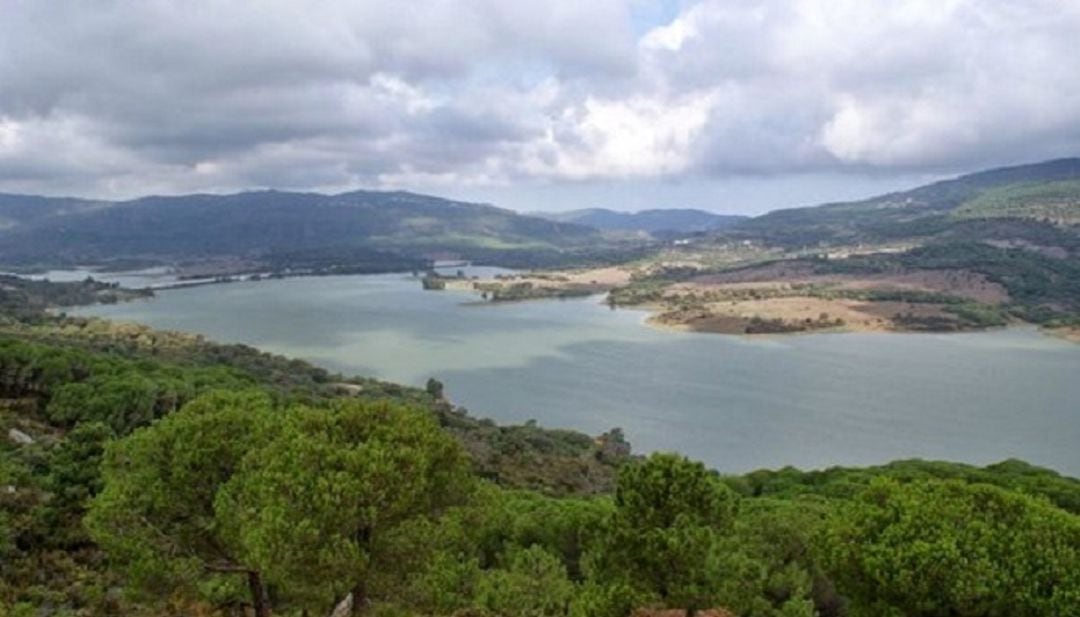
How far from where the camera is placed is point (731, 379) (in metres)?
93.3

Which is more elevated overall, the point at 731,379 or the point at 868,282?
the point at 868,282

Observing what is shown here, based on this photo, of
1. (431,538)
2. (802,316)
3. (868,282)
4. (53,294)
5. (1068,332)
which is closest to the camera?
(431,538)

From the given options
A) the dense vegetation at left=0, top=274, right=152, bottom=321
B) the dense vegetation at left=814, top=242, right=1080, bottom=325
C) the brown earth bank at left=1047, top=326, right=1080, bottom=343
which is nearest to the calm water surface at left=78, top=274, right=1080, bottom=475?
the brown earth bank at left=1047, top=326, right=1080, bottom=343

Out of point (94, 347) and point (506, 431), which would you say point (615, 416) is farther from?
point (94, 347)

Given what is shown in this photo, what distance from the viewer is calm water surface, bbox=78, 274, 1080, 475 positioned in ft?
228

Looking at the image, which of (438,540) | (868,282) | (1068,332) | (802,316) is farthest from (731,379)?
(868,282)

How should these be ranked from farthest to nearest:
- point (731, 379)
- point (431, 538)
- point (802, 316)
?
point (802, 316) < point (731, 379) < point (431, 538)

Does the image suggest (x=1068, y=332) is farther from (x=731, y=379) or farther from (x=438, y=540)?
(x=438, y=540)

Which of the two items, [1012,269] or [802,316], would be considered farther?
[1012,269]

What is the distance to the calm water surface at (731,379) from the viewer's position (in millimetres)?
69500

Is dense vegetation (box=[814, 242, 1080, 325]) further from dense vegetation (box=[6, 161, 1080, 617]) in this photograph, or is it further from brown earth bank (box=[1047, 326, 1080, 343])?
dense vegetation (box=[6, 161, 1080, 617])

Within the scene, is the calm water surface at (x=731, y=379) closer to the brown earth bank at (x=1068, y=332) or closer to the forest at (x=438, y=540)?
the brown earth bank at (x=1068, y=332)

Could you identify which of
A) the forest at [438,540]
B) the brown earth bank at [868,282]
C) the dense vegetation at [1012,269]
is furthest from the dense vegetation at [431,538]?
the brown earth bank at [868,282]

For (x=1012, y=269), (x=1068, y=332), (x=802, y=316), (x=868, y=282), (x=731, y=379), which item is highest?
(x=1012, y=269)
